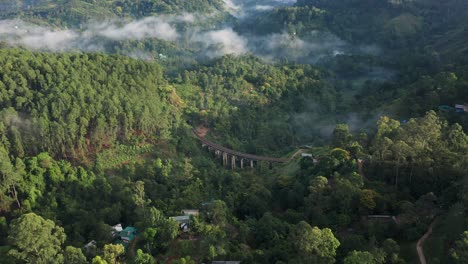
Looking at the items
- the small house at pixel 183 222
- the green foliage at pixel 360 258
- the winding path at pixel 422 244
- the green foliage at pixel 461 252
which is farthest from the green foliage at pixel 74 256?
the green foliage at pixel 461 252

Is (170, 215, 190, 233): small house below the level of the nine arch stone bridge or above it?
above

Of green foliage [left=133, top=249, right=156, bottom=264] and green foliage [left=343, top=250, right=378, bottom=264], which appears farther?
green foliage [left=133, top=249, right=156, bottom=264]

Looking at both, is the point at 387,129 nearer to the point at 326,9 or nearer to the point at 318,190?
the point at 318,190

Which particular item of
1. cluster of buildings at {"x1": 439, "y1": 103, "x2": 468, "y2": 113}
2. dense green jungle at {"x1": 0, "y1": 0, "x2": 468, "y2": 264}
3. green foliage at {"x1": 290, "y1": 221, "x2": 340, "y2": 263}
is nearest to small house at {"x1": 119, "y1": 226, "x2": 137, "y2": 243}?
dense green jungle at {"x1": 0, "y1": 0, "x2": 468, "y2": 264}

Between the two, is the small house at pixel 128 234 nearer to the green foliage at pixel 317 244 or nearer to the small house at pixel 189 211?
the small house at pixel 189 211

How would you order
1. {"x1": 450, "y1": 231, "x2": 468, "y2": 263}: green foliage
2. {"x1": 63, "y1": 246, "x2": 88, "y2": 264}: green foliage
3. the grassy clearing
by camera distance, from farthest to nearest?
the grassy clearing
{"x1": 63, "y1": 246, "x2": 88, "y2": 264}: green foliage
{"x1": 450, "y1": 231, "x2": 468, "y2": 263}: green foliage

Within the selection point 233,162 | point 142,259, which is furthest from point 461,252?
point 233,162

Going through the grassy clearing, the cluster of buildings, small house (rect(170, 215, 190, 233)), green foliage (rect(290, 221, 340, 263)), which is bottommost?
the grassy clearing

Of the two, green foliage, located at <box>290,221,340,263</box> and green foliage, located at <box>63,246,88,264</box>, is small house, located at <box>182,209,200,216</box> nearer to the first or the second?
green foliage, located at <box>63,246,88,264</box>
